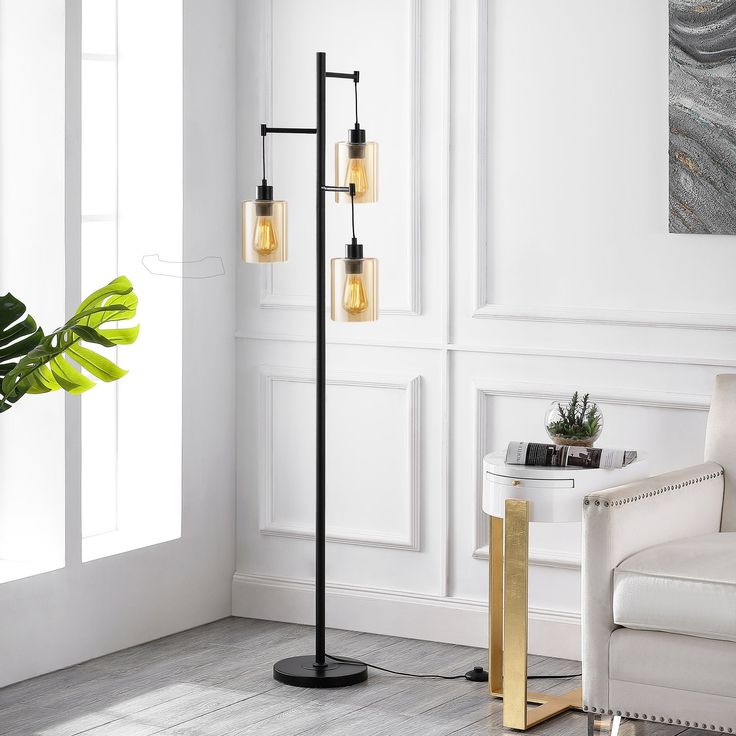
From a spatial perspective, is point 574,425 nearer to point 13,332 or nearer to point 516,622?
point 516,622

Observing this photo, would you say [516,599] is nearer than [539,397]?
Yes

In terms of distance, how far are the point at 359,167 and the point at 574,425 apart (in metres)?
0.91

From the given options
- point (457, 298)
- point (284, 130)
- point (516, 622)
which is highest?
point (284, 130)

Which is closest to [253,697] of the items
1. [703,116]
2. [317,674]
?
[317,674]

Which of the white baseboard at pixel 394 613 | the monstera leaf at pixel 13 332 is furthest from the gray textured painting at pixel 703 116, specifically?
the monstera leaf at pixel 13 332

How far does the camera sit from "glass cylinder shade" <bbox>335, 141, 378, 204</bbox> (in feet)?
12.1

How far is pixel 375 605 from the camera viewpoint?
4395 mm

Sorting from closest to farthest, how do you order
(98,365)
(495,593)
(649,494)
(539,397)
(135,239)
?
(649,494), (98,365), (495,593), (539,397), (135,239)

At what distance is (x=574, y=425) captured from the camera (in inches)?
143

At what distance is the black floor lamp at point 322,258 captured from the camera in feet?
11.8

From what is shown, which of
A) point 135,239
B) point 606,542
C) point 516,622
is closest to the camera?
point 606,542

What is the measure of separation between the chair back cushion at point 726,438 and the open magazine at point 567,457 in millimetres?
271

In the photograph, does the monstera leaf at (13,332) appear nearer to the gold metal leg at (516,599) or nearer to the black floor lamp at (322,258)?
the black floor lamp at (322,258)

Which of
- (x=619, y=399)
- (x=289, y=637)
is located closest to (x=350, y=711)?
(x=289, y=637)
